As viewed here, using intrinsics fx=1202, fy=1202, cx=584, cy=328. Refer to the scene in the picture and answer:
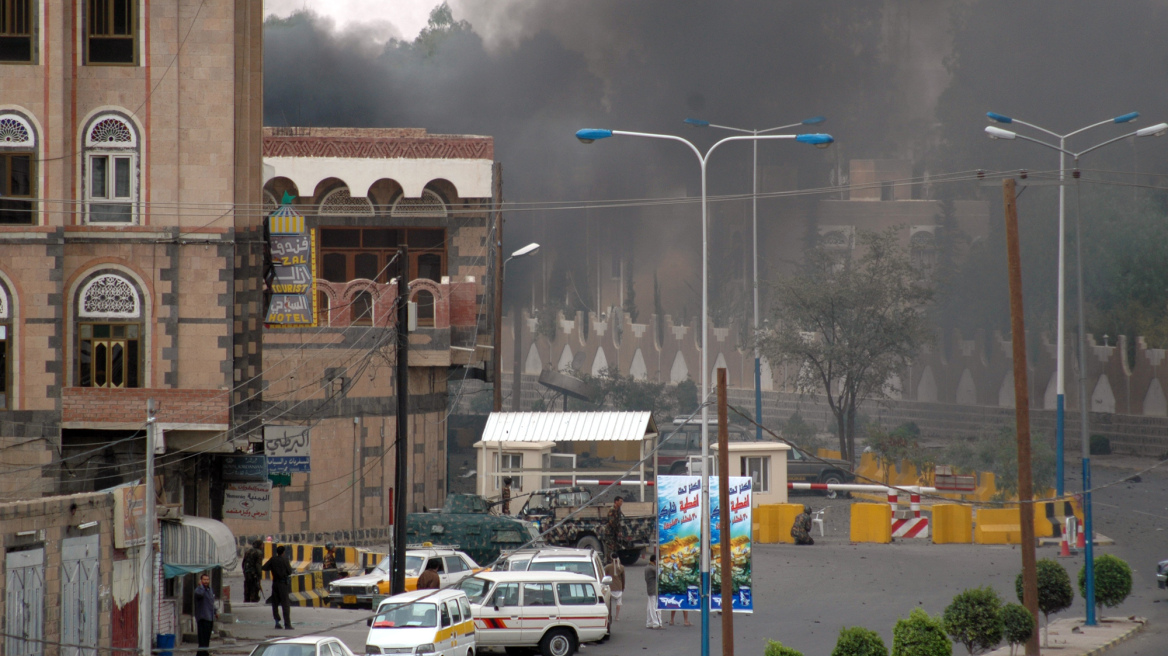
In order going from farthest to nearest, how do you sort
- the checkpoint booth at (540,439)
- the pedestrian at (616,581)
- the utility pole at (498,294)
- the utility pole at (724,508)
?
the utility pole at (498,294) → the checkpoint booth at (540,439) → the pedestrian at (616,581) → the utility pole at (724,508)

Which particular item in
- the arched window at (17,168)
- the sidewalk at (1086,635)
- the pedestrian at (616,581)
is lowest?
the sidewalk at (1086,635)

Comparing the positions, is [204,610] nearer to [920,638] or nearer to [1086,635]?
[920,638]

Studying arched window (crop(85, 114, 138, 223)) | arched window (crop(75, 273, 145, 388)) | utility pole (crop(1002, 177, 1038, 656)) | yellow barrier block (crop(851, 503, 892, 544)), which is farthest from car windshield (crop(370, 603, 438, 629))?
yellow barrier block (crop(851, 503, 892, 544))

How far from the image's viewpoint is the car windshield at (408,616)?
1684cm

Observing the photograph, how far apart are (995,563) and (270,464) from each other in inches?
630

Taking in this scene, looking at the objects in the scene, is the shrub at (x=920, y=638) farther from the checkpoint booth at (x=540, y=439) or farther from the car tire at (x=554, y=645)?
the checkpoint booth at (x=540, y=439)

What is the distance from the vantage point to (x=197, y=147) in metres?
20.3

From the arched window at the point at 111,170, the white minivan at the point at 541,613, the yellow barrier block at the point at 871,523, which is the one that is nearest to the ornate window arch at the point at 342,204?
the yellow barrier block at the point at 871,523

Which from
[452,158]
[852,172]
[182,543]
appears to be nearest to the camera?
[182,543]

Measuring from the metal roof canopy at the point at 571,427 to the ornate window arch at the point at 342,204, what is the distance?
1213cm

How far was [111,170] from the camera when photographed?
20.0 meters

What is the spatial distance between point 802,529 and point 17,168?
19834 mm

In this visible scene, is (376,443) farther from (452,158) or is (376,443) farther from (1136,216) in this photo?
(1136,216)

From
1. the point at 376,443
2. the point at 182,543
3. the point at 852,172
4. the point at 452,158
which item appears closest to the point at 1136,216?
the point at 852,172
